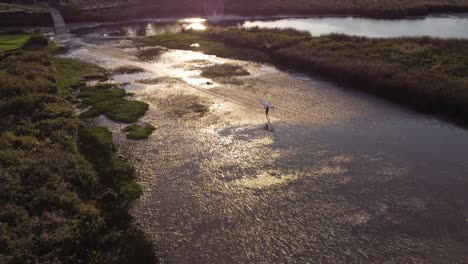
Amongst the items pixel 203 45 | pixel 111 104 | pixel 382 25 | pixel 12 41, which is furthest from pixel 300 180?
pixel 382 25

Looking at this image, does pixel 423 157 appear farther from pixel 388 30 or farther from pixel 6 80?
pixel 388 30

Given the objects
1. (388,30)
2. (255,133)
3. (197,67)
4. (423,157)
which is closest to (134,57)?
(197,67)

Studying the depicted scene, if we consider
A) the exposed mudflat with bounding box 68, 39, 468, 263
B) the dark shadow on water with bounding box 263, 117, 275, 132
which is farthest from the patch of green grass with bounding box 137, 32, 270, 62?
the dark shadow on water with bounding box 263, 117, 275, 132

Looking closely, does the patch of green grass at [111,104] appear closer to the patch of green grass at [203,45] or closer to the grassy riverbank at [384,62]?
the patch of green grass at [203,45]

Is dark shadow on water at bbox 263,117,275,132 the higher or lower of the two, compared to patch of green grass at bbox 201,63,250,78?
lower

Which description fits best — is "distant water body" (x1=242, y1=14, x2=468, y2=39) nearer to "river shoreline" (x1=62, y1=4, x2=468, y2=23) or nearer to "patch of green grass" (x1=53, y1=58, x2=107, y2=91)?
"river shoreline" (x1=62, y1=4, x2=468, y2=23)
